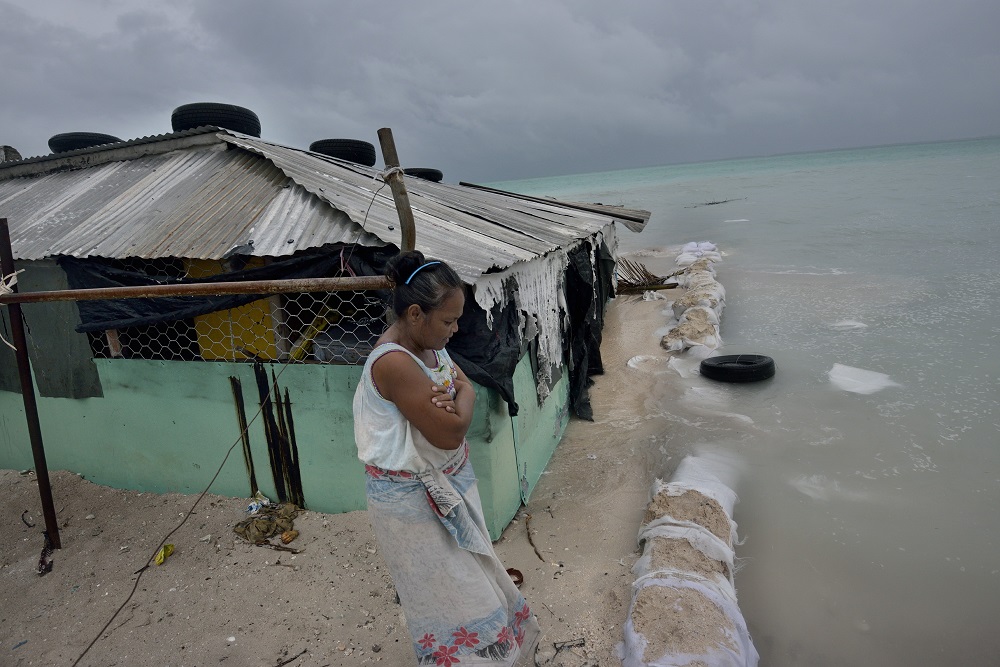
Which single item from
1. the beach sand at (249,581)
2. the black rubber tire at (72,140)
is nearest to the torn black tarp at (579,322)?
the beach sand at (249,581)

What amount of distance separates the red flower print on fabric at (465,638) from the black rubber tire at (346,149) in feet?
22.8

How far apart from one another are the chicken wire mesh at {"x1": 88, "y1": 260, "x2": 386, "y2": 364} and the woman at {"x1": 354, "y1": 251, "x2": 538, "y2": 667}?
5.33 feet

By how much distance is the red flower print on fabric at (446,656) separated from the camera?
82.9 inches

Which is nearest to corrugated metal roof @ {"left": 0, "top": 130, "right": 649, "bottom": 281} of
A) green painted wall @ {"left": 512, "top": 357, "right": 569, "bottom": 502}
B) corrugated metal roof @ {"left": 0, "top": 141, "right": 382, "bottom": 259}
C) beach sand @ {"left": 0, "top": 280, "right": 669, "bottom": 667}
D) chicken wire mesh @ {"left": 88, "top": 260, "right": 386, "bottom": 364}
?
corrugated metal roof @ {"left": 0, "top": 141, "right": 382, "bottom": 259}

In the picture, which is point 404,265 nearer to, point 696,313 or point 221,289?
point 221,289

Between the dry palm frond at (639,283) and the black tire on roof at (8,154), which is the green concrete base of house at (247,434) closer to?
the black tire on roof at (8,154)

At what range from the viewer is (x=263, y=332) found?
3932mm

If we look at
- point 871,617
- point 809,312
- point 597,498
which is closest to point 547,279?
point 597,498

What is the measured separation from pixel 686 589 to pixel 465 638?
137 cm

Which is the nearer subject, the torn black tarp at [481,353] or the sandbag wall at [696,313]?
the torn black tarp at [481,353]

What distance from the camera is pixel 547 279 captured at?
16.0 ft

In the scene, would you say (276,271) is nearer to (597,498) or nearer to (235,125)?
(597,498)

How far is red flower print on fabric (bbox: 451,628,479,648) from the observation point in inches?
81.9

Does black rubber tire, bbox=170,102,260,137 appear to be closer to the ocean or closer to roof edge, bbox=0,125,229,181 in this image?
roof edge, bbox=0,125,229,181
